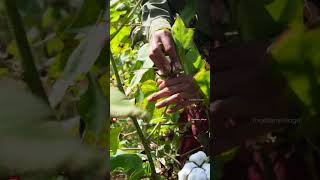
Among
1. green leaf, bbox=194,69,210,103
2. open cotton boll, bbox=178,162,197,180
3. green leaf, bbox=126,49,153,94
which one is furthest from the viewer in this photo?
green leaf, bbox=126,49,153,94

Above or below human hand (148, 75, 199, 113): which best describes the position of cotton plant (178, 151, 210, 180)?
below

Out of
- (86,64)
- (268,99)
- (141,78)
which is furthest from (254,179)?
(141,78)

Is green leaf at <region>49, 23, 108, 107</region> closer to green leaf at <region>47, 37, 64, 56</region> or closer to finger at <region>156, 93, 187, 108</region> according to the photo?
green leaf at <region>47, 37, 64, 56</region>

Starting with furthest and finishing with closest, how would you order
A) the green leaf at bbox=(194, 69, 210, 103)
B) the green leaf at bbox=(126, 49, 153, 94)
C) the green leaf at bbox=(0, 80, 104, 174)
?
the green leaf at bbox=(126, 49, 153, 94) < the green leaf at bbox=(194, 69, 210, 103) < the green leaf at bbox=(0, 80, 104, 174)

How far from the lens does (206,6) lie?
68 cm

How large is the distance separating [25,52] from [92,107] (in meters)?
0.09

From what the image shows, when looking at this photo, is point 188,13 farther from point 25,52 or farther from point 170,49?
point 25,52

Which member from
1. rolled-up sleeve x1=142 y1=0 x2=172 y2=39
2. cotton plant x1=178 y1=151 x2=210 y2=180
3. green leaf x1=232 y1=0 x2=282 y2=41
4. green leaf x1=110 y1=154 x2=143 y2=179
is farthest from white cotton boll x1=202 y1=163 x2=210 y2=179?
green leaf x1=232 y1=0 x2=282 y2=41

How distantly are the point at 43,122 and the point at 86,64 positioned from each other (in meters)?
0.07

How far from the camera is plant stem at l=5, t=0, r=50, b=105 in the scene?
1.61 ft

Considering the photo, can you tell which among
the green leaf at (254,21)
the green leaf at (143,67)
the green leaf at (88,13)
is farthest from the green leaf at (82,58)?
the green leaf at (143,67)

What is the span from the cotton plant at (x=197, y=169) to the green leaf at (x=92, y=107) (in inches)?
20.3

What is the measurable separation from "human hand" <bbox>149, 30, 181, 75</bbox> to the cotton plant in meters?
0.21

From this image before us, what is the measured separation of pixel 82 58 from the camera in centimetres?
52
